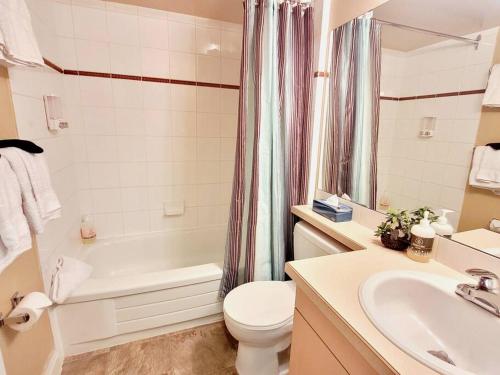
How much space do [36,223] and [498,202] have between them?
1.65 metres

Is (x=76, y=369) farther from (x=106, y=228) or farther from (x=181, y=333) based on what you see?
(x=106, y=228)

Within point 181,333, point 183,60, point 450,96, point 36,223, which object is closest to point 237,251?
point 181,333

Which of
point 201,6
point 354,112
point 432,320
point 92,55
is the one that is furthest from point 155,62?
point 432,320

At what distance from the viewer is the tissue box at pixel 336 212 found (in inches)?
56.1

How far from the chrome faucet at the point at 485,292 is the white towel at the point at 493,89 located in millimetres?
557

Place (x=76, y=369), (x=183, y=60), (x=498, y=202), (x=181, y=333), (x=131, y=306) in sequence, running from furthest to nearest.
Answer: (x=183, y=60) < (x=181, y=333) < (x=131, y=306) < (x=76, y=369) < (x=498, y=202)

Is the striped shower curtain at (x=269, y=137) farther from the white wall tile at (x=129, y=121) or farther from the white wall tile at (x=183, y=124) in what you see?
the white wall tile at (x=129, y=121)

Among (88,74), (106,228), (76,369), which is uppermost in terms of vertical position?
(88,74)

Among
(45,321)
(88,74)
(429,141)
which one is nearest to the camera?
(429,141)

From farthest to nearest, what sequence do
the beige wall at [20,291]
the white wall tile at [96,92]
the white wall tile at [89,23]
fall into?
the white wall tile at [96,92]
the white wall tile at [89,23]
the beige wall at [20,291]

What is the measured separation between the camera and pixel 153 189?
227 centimetres

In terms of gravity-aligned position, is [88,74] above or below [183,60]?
below

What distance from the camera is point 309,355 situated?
0.87 meters

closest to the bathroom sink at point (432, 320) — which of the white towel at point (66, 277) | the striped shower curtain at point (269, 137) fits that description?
the striped shower curtain at point (269, 137)
